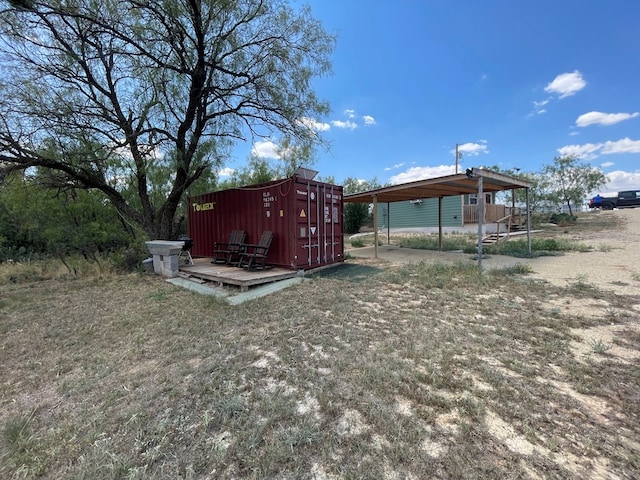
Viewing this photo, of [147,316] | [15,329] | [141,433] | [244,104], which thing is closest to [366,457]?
[141,433]

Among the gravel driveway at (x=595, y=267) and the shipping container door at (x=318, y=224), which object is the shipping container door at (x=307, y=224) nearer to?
the shipping container door at (x=318, y=224)

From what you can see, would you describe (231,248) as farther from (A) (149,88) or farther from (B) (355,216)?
(B) (355,216)

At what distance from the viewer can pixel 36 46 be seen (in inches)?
255

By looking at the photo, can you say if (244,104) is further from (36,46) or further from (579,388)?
(579,388)

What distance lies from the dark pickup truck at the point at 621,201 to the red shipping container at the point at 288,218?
30.1 metres

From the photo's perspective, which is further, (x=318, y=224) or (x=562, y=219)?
(x=562, y=219)

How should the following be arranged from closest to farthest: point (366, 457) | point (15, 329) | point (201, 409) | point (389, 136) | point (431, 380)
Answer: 1. point (366, 457)
2. point (201, 409)
3. point (431, 380)
4. point (15, 329)
5. point (389, 136)

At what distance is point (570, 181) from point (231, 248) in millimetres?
22521

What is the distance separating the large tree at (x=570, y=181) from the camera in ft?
61.9

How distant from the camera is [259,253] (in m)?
6.99

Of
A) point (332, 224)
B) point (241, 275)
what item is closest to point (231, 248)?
point (241, 275)

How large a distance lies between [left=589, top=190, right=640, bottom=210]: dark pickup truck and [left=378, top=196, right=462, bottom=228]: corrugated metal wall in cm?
1779

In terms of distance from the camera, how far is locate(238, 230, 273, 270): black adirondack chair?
678cm

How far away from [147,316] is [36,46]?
6792 millimetres
